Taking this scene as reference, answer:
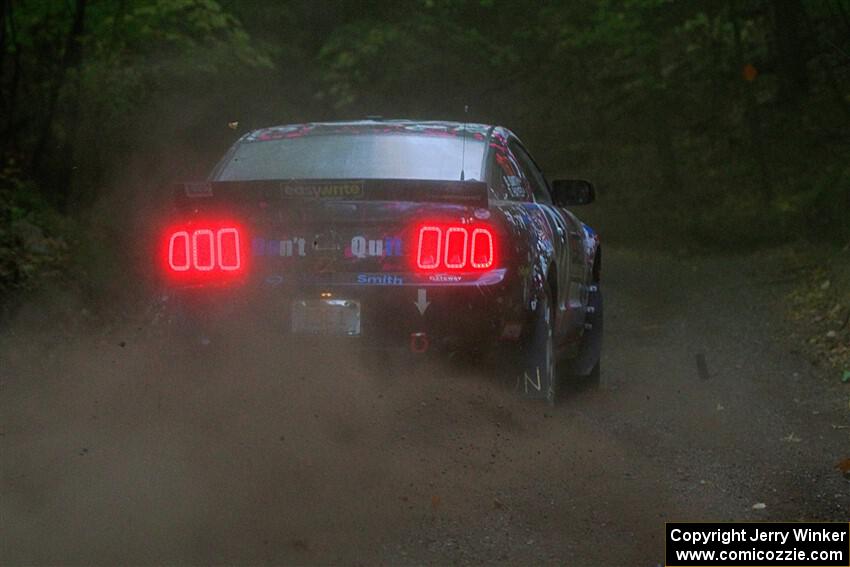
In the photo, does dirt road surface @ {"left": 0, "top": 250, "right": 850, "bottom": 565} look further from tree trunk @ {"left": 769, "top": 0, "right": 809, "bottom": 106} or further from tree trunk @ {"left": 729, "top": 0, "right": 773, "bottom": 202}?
tree trunk @ {"left": 769, "top": 0, "right": 809, "bottom": 106}

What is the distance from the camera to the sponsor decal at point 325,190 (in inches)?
257

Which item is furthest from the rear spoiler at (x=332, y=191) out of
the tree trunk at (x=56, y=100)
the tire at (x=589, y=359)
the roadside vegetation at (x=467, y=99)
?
the tree trunk at (x=56, y=100)

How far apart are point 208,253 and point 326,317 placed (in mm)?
640

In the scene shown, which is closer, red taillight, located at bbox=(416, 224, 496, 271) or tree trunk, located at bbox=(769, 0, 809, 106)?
red taillight, located at bbox=(416, 224, 496, 271)

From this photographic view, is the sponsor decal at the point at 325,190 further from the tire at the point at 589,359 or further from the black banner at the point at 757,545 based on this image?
the tire at the point at 589,359

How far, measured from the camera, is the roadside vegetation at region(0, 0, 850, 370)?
51.6 ft

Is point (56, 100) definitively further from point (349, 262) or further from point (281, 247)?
point (349, 262)

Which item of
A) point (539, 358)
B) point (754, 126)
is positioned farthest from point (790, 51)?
point (539, 358)

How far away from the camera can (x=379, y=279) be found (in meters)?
6.47

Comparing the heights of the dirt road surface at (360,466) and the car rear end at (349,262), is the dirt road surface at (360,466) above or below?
below

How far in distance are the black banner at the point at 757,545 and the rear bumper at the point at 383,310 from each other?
4.92 ft

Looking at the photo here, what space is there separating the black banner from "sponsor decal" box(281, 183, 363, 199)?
2.11 m

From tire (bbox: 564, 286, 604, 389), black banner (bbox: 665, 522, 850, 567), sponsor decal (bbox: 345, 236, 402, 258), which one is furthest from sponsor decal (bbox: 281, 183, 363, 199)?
tire (bbox: 564, 286, 604, 389)

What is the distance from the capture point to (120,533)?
5.11 metres
